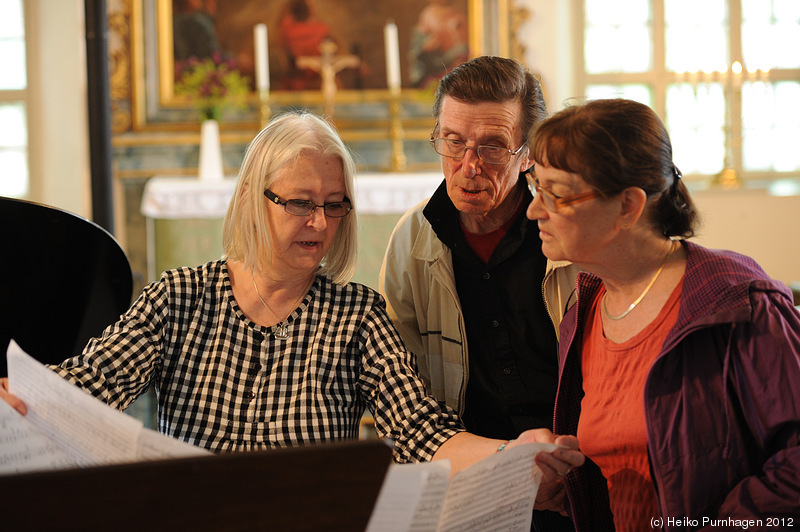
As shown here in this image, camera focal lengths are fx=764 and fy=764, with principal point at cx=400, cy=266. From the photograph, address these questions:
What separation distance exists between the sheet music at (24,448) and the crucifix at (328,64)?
4486 millimetres

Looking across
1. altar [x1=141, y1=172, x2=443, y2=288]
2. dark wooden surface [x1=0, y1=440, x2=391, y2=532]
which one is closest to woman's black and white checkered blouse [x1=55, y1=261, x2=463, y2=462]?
dark wooden surface [x1=0, y1=440, x2=391, y2=532]

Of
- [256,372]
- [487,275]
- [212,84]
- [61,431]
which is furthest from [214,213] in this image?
[61,431]

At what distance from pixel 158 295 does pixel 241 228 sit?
0.24 meters

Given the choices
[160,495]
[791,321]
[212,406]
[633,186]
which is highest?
[633,186]

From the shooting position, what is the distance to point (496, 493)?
1219 mm

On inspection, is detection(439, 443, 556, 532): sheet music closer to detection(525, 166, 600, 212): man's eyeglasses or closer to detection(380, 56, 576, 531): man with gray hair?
detection(525, 166, 600, 212): man's eyeglasses

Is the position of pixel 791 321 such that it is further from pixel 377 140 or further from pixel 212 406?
pixel 377 140

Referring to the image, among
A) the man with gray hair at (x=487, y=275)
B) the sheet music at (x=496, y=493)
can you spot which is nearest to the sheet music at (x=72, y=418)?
the sheet music at (x=496, y=493)

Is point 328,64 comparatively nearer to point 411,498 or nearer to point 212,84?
point 212,84

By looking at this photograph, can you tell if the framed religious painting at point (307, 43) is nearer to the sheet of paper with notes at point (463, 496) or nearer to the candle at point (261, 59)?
the candle at point (261, 59)

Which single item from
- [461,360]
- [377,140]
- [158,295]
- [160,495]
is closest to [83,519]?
[160,495]

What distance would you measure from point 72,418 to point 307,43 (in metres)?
4.98

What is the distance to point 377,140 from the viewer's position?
575 centimetres

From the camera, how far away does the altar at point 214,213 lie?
473cm
